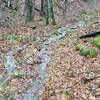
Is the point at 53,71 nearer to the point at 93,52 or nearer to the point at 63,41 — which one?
the point at 93,52

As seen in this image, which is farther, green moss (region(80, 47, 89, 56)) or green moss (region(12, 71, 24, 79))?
green moss (region(80, 47, 89, 56))

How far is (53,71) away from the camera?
13141mm

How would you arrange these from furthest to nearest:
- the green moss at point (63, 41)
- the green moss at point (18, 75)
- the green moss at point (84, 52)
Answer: the green moss at point (63, 41)
the green moss at point (84, 52)
the green moss at point (18, 75)

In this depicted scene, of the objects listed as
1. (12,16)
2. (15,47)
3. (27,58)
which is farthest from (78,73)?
(12,16)

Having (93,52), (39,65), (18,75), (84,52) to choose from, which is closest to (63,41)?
(84,52)

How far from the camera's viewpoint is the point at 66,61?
567 inches

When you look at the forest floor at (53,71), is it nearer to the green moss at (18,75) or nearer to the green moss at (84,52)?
the green moss at (18,75)

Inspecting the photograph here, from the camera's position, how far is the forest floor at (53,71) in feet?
35.6

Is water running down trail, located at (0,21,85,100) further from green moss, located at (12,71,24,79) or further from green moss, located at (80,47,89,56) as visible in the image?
green moss, located at (80,47,89,56)

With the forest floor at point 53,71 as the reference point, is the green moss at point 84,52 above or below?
above

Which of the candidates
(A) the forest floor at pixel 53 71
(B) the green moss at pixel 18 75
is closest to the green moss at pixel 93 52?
(A) the forest floor at pixel 53 71

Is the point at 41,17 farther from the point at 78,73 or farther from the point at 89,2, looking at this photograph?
the point at 78,73

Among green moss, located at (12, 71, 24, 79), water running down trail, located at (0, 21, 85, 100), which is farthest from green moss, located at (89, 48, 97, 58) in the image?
green moss, located at (12, 71, 24, 79)

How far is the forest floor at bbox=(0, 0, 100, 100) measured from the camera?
35.6ft
